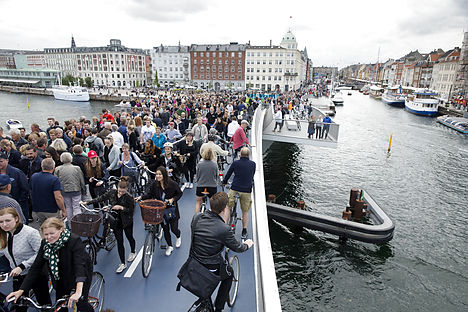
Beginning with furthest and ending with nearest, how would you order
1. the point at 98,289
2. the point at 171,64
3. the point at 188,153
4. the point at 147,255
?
the point at 171,64 < the point at 188,153 < the point at 147,255 < the point at 98,289

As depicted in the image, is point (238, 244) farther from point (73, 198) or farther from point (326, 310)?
point (326, 310)

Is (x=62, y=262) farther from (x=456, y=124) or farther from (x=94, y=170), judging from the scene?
(x=456, y=124)

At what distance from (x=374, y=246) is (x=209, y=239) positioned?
12222mm

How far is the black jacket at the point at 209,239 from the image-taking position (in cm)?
339

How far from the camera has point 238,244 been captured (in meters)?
3.51

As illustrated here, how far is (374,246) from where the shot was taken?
43.1 ft

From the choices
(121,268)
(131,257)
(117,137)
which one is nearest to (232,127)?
(117,137)

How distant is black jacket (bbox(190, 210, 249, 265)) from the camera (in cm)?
339

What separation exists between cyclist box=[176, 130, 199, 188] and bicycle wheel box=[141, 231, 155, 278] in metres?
3.71

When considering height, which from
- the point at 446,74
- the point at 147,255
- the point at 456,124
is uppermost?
the point at 446,74

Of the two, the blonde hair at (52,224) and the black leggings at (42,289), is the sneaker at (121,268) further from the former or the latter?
the blonde hair at (52,224)

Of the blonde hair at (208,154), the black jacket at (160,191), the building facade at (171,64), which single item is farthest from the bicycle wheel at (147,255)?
the building facade at (171,64)

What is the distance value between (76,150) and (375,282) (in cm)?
1125

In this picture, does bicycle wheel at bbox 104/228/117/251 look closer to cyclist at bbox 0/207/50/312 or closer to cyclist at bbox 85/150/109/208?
cyclist at bbox 85/150/109/208
